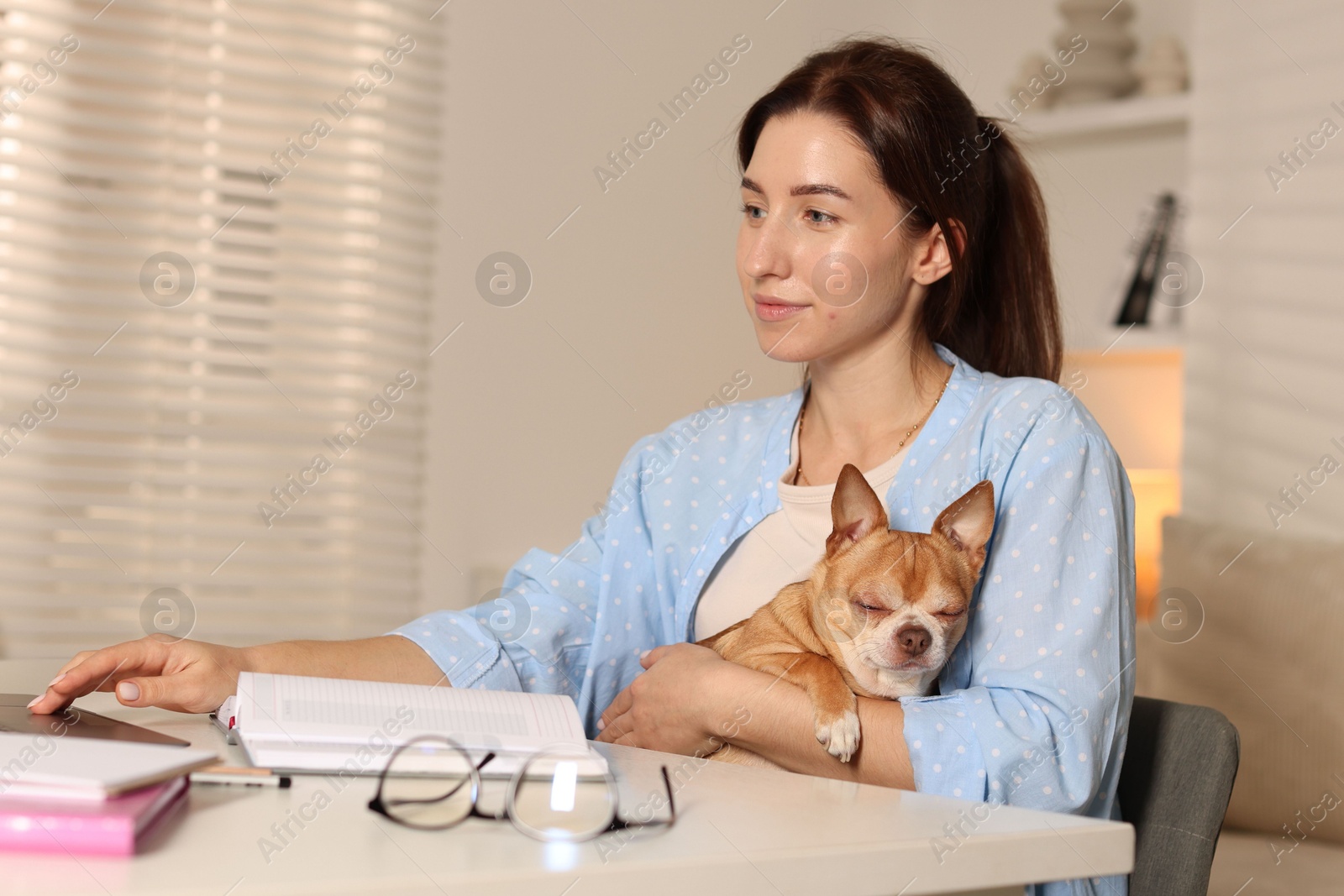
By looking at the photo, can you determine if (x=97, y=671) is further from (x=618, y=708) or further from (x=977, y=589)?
(x=977, y=589)

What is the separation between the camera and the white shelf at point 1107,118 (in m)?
2.81

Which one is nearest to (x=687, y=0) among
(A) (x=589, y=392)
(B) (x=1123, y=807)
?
(A) (x=589, y=392)

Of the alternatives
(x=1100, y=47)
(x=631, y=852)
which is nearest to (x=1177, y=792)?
(x=631, y=852)

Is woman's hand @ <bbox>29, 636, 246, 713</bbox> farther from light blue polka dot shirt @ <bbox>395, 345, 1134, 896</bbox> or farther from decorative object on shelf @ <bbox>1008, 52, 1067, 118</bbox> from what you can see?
decorative object on shelf @ <bbox>1008, 52, 1067, 118</bbox>

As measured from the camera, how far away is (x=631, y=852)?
0.65 meters

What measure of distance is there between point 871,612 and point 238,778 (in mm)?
574

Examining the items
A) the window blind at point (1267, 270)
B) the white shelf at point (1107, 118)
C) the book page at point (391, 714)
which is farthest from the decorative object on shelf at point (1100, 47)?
the book page at point (391, 714)

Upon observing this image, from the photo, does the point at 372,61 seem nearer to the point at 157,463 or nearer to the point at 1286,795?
the point at 157,463

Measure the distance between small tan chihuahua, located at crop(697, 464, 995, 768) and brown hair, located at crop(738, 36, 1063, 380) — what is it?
367 mm

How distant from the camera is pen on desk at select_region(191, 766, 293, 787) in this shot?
76cm

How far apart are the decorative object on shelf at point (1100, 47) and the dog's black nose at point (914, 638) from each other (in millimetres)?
2360

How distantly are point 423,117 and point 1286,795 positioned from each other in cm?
225

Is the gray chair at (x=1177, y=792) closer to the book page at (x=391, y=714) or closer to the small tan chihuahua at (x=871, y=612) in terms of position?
the small tan chihuahua at (x=871, y=612)

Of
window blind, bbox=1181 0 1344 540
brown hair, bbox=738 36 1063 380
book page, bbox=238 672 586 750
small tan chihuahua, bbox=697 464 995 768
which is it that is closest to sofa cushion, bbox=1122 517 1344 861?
window blind, bbox=1181 0 1344 540
